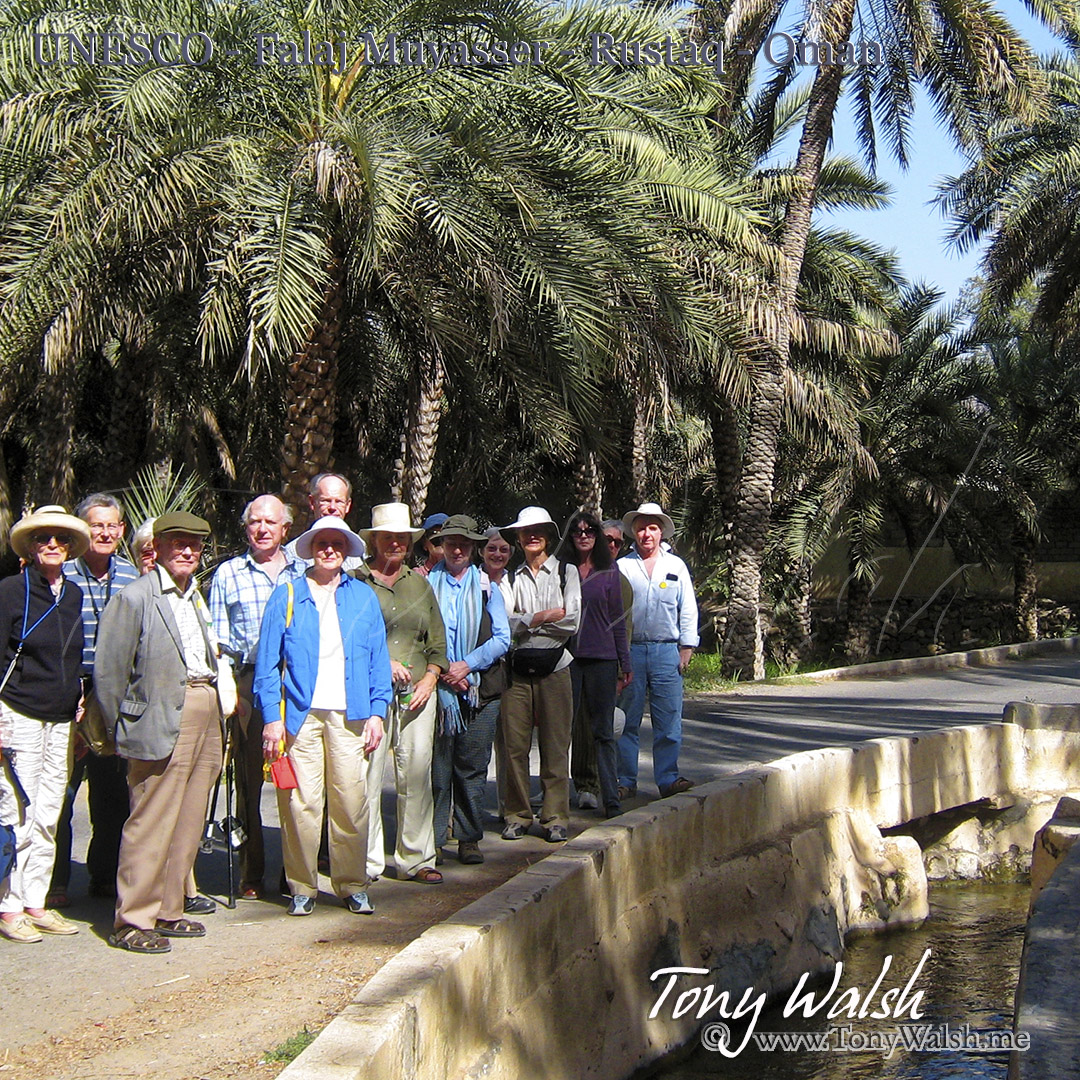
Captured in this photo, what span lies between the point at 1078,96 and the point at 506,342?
14097 mm

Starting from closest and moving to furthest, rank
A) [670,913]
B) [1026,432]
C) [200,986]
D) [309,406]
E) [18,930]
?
[200,986]
[18,930]
[670,913]
[309,406]
[1026,432]

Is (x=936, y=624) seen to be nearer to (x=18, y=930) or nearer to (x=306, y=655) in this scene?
(x=306, y=655)

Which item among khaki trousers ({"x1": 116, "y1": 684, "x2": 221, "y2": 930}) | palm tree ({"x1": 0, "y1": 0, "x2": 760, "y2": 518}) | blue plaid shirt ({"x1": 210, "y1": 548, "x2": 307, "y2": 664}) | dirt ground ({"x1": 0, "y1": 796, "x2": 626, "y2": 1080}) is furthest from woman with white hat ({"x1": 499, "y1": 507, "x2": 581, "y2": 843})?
palm tree ({"x1": 0, "y1": 0, "x2": 760, "y2": 518})

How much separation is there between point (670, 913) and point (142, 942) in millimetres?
2662

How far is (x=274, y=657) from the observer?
5.82 meters

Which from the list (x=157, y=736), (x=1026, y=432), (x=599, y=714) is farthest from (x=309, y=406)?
(x=1026, y=432)

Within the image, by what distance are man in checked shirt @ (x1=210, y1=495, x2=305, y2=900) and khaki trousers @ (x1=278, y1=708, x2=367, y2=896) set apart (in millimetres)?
489

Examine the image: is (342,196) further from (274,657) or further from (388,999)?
(388,999)

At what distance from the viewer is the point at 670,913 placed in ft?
22.3

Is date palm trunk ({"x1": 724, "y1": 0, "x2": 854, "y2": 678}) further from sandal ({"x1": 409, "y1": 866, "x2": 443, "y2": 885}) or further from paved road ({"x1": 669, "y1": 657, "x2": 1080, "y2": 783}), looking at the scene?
sandal ({"x1": 409, "y1": 866, "x2": 443, "y2": 885})

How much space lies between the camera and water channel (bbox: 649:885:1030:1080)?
23.4 feet

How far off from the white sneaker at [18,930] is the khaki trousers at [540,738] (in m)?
2.72

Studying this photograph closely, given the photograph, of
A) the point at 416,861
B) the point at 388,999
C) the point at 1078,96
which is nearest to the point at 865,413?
the point at 1078,96

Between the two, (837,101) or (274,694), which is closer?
(274,694)
